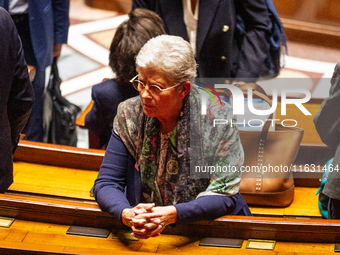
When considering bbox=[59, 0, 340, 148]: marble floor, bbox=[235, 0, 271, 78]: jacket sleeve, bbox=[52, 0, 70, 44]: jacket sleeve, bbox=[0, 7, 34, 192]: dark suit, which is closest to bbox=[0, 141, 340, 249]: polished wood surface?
bbox=[0, 7, 34, 192]: dark suit

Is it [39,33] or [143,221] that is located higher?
[39,33]

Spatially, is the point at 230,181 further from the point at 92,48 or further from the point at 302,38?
the point at 302,38

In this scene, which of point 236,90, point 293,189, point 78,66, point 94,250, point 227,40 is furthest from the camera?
point 78,66

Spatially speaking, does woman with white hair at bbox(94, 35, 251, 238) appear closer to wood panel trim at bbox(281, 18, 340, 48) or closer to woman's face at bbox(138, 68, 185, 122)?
woman's face at bbox(138, 68, 185, 122)

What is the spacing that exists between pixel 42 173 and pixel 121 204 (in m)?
0.86

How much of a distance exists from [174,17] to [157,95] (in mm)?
1279

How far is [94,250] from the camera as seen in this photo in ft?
4.65

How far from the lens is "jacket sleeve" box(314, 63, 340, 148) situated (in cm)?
167

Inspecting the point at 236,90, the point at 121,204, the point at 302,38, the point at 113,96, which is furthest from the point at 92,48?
the point at 121,204

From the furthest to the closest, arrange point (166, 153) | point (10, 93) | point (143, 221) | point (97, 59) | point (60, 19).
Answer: point (97, 59) < point (60, 19) < point (10, 93) < point (166, 153) < point (143, 221)

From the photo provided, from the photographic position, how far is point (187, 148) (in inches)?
65.8

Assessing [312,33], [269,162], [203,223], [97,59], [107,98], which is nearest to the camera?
[203,223]

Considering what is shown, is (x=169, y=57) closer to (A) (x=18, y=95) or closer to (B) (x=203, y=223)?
(B) (x=203, y=223)

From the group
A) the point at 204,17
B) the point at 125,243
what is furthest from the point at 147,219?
the point at 204,17
